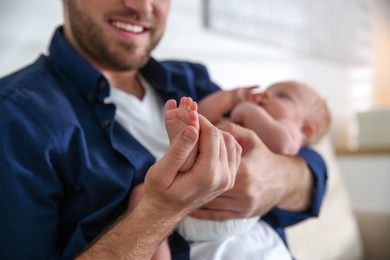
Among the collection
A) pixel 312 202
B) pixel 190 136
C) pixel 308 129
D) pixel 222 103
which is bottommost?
pixel 312 202

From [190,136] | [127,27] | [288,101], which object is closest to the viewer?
[190,136]

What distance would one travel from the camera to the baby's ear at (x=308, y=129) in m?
1.08

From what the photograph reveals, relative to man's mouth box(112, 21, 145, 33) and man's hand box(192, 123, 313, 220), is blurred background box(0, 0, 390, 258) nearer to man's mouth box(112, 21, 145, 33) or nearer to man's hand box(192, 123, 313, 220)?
man's mouth box(112, 21, 145, 33)

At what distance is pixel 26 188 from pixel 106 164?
0.15 metres

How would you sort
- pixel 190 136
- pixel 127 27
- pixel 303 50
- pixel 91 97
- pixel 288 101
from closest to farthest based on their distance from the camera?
pixel 190 136 → pixel 91 97 → pixel 127 27 → pixel 288 101 → pixel 303 50

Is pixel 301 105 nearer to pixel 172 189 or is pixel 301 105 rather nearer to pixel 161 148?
pixel 161 148

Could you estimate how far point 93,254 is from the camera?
620mm

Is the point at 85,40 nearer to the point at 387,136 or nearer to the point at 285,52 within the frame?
the point at 285,52

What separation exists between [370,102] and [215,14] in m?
1.78

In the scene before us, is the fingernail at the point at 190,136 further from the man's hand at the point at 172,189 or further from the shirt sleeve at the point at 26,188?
the shirt sleeve at the point at 26,188

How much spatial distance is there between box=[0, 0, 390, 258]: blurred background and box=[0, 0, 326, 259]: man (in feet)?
0.56

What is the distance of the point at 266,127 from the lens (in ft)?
2.97

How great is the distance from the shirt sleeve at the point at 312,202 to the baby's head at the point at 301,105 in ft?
0.25

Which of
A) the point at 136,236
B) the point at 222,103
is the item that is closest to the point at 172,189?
the point at 136,236
